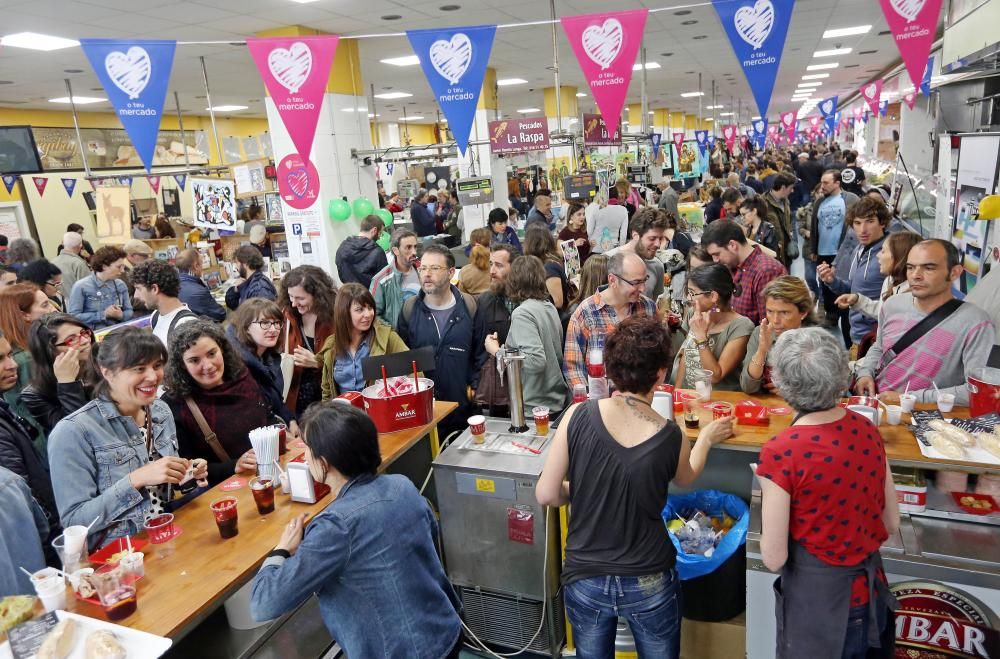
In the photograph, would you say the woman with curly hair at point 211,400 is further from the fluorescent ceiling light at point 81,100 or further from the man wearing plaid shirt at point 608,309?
the fluorescent ceiling light at point 81,100

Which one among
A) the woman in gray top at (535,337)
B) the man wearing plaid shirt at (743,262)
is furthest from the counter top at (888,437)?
the man wearing plaid shirt at (743,262)

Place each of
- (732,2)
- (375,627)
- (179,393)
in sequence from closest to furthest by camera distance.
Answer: (375,627) < (179,393) < (732,2)

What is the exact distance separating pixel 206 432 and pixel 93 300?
15.1ft

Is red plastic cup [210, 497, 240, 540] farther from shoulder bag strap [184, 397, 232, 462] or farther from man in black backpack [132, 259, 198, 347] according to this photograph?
man in black backpack [132, 259, 198, 347]

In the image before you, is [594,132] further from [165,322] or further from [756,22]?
[165,322]

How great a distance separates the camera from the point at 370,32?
834cm

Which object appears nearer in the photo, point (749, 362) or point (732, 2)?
point (749, 362)

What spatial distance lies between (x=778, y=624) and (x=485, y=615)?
1.47 m

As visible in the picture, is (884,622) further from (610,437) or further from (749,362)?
(749,362)

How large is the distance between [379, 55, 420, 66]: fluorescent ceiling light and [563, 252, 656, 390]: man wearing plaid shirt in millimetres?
7854

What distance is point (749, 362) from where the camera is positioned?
3.20m

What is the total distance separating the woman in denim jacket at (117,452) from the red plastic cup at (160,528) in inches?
4.0

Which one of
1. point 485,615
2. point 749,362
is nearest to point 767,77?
point 749,362

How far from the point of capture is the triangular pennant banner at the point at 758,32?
4.61 m
